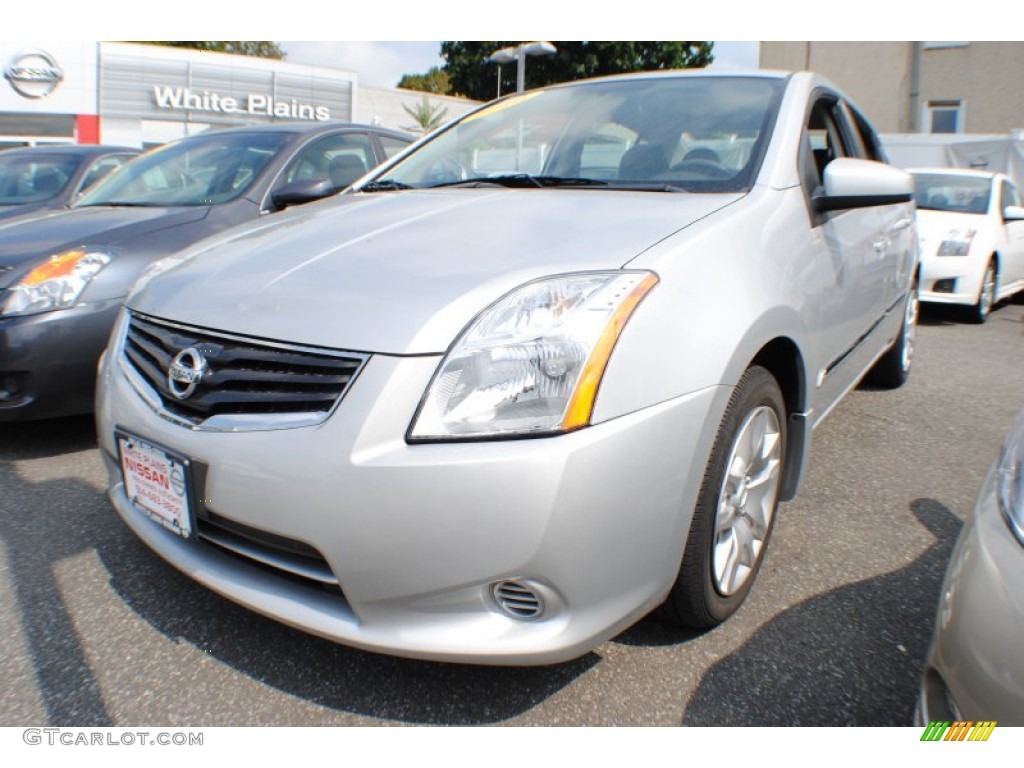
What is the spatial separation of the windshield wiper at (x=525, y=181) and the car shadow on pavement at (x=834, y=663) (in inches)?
54.8

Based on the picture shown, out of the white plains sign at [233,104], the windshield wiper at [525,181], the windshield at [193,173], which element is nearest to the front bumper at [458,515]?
the windshield wiper at [525,181]

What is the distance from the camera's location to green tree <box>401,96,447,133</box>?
29.6 metres

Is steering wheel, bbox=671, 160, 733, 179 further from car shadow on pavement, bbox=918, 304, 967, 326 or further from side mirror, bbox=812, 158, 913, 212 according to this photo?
car shadow on pavement, bbox=918, 304, 967, 326

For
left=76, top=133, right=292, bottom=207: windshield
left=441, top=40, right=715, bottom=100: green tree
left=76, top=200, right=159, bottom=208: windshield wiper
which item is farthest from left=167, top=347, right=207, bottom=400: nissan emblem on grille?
left=441, top=40, right=715, bottom=100: green tree

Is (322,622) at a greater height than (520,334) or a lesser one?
lesser

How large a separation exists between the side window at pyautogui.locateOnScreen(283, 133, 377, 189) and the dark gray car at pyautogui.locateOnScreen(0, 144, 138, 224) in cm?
195

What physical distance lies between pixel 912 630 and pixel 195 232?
3.08 meters

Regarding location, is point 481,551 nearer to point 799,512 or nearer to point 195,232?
point 799,512

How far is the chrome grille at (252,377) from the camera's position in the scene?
1578 millimetres

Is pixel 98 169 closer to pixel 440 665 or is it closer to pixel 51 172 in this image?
pixel 51 172

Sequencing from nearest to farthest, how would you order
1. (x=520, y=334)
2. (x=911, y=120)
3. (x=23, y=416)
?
(x=520, y=334) < (x=23, y=416) < (x=911, y=120)

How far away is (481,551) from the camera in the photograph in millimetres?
1475

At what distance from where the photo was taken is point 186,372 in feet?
5.80

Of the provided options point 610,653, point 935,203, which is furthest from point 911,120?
point 610,653
